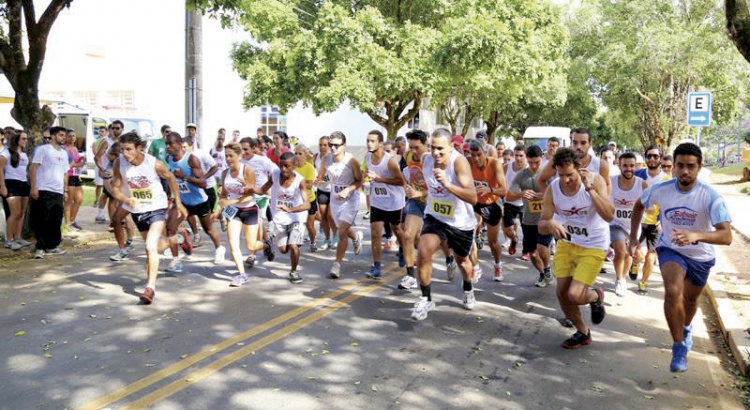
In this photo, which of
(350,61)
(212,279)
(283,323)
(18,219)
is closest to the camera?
(283,323)

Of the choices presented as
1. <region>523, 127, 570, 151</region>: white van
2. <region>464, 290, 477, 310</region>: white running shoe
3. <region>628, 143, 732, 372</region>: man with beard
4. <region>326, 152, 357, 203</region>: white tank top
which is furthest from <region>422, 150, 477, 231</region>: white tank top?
<region>523, 127, 570, 151</region>: white van

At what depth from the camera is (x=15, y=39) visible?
10.8 metres

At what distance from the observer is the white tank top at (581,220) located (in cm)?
601

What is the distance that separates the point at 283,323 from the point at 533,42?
17585mm

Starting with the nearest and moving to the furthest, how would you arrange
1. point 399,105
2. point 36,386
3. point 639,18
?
1. point 36,386
2. point 399,105
3. point 639,18

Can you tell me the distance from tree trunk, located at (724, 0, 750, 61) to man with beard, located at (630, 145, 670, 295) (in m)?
2.52

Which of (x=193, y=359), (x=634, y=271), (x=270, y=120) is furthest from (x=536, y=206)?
(x=270, y=120)

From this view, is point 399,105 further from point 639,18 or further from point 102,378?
point 102,378

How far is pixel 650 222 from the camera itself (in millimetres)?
8602

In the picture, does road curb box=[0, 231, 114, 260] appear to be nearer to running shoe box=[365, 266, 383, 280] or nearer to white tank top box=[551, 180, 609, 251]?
running shoe box=[365, 266, 383, 280]

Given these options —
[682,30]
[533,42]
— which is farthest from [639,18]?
[533,42]

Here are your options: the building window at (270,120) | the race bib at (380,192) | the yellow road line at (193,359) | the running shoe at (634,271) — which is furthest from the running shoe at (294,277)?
the building window at (270,120)

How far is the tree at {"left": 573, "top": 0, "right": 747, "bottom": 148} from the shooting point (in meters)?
31.6

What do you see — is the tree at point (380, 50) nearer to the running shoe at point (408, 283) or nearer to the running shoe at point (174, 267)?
the running shoe at point (174, 267)
